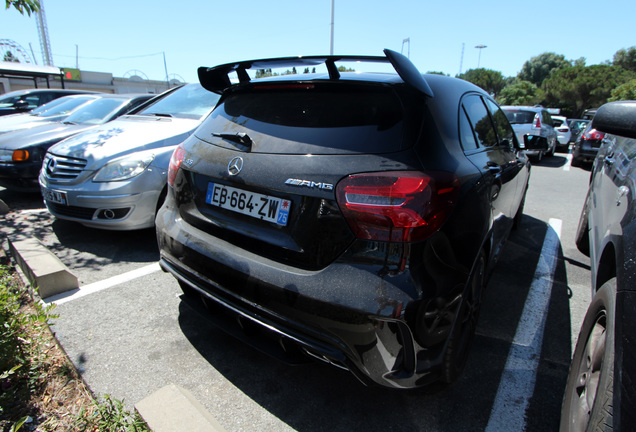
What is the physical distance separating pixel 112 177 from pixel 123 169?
0.40 feet

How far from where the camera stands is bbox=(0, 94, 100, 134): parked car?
6371mm

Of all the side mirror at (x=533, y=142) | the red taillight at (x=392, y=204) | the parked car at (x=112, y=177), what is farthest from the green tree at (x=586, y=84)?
→ the red taillight at (x=392, y=204)

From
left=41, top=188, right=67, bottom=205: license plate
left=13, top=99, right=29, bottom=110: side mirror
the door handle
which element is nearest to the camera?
the door handle

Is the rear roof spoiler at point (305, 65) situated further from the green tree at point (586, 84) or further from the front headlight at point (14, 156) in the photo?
the green tree at point (586, 84)

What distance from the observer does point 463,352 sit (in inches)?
80.5

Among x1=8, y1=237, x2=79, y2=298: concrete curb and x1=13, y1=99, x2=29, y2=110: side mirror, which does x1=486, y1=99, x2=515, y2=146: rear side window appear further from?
x1=13, y1=99, x2=29, y2=110: side mirror

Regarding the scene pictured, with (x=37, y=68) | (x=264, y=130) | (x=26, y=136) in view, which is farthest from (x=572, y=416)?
(x=37, y=68)

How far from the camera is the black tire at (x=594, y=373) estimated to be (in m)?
1.22

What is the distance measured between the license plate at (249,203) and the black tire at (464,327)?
3.10 ft

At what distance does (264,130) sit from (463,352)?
62.5 inches

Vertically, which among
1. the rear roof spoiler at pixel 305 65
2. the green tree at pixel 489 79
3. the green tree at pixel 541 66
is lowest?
the rear roof spoiler at pixel 305 65

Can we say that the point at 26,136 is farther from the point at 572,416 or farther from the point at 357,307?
the point at 572,416

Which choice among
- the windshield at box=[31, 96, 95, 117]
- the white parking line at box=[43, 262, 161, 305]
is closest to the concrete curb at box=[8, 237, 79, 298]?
the white parking line at box=[43, 262, 161, 305]

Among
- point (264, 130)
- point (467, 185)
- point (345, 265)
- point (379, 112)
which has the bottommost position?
point (345, 265)
